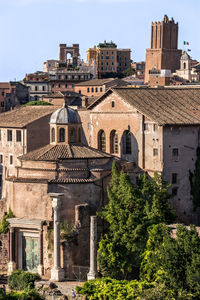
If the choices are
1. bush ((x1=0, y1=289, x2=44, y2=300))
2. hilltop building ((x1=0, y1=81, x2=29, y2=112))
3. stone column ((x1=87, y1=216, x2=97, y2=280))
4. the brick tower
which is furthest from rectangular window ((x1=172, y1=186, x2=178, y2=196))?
the brick tower

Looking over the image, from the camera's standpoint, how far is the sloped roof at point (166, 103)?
175 ft

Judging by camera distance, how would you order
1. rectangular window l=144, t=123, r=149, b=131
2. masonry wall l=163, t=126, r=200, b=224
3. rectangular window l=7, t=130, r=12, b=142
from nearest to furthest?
masonry wall l=163, t=126, r=200, b=224
rectangular window l=144, t=123, r=149, b=131
rectangular window l=7, t=130, r=12, b=142

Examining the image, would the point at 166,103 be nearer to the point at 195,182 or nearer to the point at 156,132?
the point at 156,132

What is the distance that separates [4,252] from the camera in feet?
164

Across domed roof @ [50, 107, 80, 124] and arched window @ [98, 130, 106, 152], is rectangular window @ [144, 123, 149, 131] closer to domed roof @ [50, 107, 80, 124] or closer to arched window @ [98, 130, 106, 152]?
domed roof @ [50, 107, 80, 124]

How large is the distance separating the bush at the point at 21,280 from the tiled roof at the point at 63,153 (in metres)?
7.40

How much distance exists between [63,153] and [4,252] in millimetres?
7158

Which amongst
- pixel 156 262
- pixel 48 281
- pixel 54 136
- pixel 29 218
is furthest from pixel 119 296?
pixel 54 136

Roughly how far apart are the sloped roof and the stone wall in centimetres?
1233

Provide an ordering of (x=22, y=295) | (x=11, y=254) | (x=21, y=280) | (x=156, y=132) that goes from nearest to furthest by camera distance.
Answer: (x=22, y=295) → (x=21, y=280) → (x=11, y=254) → (x=156, y=132)

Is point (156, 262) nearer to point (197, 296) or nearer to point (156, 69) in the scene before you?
point (197, 296)

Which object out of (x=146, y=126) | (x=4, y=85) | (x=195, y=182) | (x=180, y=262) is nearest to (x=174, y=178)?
(x=195, y=182)

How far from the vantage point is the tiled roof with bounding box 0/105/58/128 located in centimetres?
6912

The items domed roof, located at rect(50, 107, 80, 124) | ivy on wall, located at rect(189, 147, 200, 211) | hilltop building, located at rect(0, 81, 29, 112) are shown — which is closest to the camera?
domed roof, located at rect(50, 107, 80, 124)
